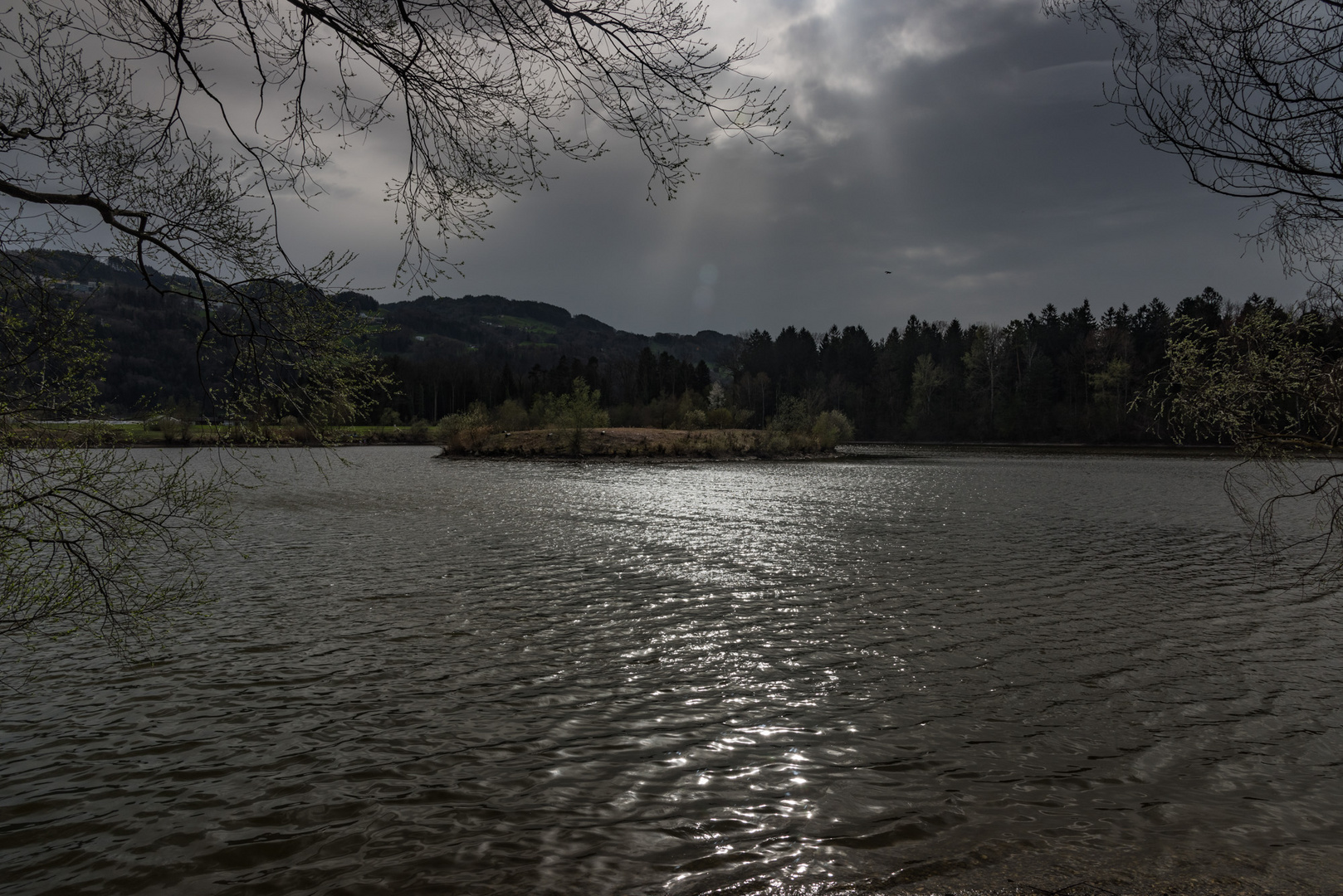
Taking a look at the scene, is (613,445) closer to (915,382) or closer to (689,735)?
(689,735)

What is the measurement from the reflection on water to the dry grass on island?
44.7 metres

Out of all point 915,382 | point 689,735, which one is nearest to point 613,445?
point 689,735

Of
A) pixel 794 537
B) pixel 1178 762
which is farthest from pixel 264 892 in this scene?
pixel 794 537

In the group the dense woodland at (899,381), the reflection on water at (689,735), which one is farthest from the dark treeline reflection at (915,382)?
the reflection on water at (689,735)

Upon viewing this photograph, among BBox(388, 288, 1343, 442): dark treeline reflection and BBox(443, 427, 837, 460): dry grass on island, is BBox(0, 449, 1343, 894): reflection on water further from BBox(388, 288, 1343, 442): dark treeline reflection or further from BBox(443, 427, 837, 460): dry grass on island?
BBox(388, 288, 1343, 442): dark treeline reflection

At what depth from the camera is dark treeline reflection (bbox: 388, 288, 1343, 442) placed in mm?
96500

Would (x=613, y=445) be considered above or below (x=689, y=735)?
above

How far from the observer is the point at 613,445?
198 feet

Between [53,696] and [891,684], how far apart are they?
902cm

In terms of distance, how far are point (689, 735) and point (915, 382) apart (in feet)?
434

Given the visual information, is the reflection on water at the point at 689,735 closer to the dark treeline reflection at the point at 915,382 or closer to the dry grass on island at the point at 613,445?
the dry grass on island at the point at 613,445

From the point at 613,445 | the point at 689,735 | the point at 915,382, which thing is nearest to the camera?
the point at 689,735

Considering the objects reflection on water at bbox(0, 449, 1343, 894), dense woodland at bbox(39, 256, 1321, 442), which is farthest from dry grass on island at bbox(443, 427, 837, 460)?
reflection on water at bbox(0, 449, 1343, 894)

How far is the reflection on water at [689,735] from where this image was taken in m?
4.62
